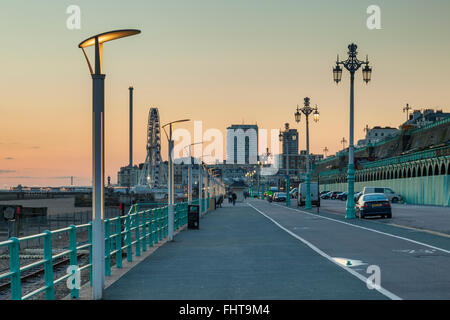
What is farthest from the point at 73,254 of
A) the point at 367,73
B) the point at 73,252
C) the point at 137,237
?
the point at 367,73

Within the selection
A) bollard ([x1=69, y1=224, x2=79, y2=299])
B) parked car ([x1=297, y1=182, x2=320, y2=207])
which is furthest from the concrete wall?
bollard ([x1=69, y1=224, x2=79, y2=299])

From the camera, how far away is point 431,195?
67562mm

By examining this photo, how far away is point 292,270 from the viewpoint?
13516 millimetres

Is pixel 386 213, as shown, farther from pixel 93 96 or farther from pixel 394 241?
pixel 93 96

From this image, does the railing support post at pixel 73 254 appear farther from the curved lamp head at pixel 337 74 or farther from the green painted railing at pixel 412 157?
the green painted railing at pixel 412 157

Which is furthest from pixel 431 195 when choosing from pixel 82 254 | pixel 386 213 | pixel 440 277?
pixel 440 277

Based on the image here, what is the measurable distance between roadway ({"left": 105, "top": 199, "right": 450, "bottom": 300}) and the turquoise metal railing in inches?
24.1

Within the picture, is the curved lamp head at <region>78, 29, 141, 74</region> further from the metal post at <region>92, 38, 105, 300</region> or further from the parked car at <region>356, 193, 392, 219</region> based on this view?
the parked car at <region>356, 193, 392, 219</region>

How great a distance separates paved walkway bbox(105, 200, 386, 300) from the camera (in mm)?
10312

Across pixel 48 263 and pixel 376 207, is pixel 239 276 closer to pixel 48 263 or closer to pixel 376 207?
pixel 48 263

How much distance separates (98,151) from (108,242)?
11.9 feet

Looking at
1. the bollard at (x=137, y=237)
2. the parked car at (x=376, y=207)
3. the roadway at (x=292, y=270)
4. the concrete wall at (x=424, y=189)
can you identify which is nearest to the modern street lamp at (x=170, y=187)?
the roadway at (x=292, y=270)

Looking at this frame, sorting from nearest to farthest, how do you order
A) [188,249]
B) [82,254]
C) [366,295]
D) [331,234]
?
[366,295], [188,249], [331,234], [82,254]
